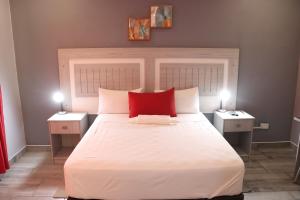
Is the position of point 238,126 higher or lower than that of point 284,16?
lower

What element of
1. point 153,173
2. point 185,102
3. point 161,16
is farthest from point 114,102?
point 153,173

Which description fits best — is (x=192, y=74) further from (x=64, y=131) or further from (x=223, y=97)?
(x=64, y=131)

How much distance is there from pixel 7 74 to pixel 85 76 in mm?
962

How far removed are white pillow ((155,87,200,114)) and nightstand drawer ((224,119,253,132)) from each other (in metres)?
0.43

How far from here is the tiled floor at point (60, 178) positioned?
239 centimetres

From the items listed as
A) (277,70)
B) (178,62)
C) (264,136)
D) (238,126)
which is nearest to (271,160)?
(264,136)

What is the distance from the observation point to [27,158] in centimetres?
316

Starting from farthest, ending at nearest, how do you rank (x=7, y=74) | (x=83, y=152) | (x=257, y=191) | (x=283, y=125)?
(x=283, y=125)
(x=7, y=74)
(x=257, y=191)
(x=83, y=152)

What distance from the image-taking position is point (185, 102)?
3.09m

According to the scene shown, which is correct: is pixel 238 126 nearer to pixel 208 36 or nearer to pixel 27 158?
pixel 208 36

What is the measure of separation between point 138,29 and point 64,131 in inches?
65.3

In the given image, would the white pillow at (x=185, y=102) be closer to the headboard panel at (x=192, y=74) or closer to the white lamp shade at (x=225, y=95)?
the headboard panel at (x=192, y=74)

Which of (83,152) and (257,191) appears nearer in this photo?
(83,152)

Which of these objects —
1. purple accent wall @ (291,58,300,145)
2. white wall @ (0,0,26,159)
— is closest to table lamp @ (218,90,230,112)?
purple accent wall @ (291,58,300,145)
